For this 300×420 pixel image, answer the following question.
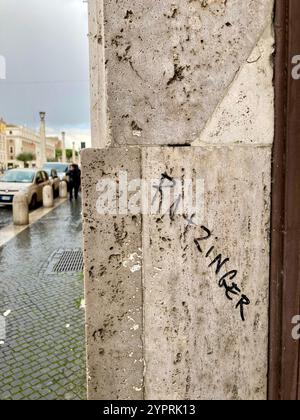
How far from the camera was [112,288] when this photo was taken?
1.88 meters

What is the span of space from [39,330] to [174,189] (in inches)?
116

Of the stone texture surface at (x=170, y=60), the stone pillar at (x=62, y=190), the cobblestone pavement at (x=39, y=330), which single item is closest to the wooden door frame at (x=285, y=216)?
the stone texture surface at (x=170, y=60)

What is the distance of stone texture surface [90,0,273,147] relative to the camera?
1.81 metres

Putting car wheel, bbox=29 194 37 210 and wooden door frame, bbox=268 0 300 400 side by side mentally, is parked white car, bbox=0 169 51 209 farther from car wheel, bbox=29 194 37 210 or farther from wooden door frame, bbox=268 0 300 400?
wooden door frame, bbox=268 0 300 400

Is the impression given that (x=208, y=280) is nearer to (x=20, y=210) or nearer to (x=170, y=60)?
(x=170, y=60)

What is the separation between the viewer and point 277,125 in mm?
1907

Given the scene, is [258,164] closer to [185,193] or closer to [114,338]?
[185,193]

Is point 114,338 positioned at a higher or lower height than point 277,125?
lower

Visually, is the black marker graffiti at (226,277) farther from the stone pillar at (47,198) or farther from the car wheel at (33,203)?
the stone pillar at (47,198)

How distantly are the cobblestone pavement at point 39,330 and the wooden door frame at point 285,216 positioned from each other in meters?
1.79

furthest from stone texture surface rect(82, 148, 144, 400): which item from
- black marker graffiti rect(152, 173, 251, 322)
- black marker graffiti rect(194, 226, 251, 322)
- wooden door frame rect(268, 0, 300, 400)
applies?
wooden door frame rect(268, 0, 300, 400)

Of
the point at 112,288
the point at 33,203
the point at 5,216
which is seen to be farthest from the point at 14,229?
the point at 112,288

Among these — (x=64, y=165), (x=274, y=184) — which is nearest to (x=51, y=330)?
(x=274, y=184)
